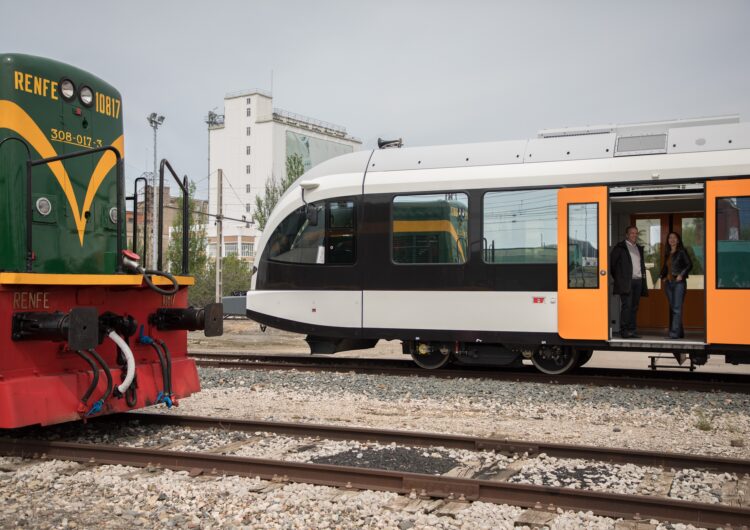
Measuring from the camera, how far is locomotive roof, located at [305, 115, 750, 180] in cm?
981

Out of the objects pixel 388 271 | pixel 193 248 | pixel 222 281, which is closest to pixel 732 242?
pixel 388 271

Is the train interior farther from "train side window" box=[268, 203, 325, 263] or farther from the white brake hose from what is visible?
the white brake hose

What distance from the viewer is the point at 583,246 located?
10.1 meters

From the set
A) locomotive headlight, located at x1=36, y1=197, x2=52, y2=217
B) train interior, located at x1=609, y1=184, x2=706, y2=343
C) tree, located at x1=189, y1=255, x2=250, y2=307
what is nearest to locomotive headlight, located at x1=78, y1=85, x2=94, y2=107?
locomotive headlight, located at x1=36, y1=197, x2=52, y2=217

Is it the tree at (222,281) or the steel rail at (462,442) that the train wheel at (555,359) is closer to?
the steel rail at (462,442)

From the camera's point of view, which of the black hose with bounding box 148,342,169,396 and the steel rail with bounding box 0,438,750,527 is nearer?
the steel rail with bounding box 0,438,750,527

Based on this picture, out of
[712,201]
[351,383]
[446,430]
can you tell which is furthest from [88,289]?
[712,201]

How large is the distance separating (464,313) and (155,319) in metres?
5.32

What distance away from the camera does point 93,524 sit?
4.35 metres

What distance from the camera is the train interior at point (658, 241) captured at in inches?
430

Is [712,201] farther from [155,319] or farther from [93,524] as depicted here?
[93,524]

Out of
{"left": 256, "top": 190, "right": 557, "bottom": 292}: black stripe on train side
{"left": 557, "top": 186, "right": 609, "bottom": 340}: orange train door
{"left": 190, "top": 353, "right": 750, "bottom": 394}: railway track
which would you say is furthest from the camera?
{"left": 256, "top": 190, "right": 557, "bottom": 292}: black stripe on train side

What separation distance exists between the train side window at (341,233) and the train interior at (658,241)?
13.5ft

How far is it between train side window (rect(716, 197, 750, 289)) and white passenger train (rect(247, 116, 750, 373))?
2cm
